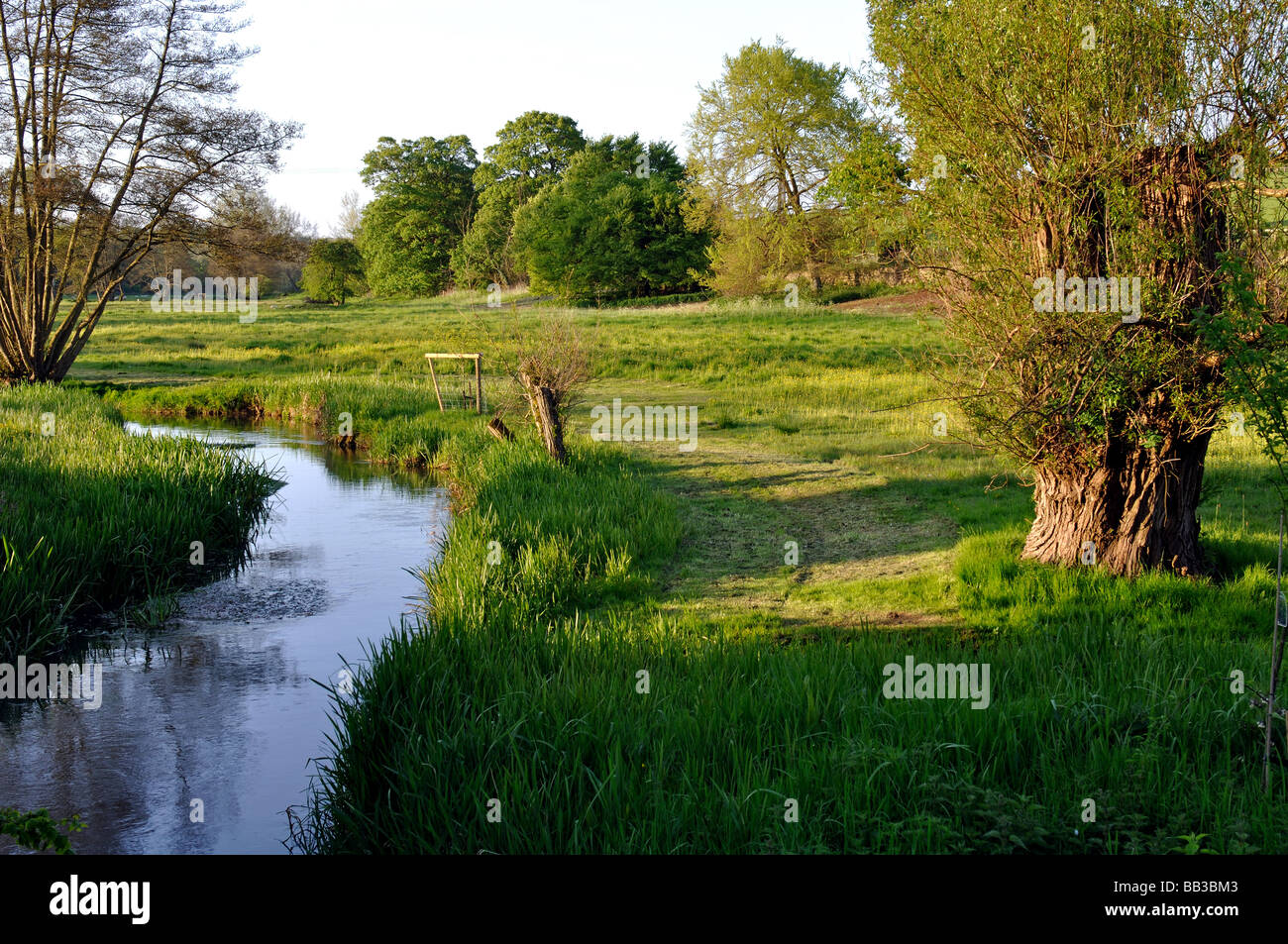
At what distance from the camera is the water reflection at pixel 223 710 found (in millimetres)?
5812

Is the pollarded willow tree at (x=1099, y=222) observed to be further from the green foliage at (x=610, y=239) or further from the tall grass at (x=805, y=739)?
the green foliage at (x=610, y=239)

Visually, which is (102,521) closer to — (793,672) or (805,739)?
(793,672)

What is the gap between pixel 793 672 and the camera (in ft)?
19.7

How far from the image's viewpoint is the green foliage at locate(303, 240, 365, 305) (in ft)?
218

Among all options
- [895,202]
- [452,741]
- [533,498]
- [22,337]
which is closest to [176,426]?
[22,337]

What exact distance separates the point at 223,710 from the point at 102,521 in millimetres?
3938

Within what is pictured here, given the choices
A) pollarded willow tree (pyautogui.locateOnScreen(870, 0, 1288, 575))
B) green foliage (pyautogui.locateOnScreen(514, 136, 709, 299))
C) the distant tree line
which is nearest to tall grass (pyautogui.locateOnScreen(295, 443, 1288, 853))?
pollarded willow tree (pyautogui.locateOnScreen(870, 0, 1288, 575))

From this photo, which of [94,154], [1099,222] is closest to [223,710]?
[1099,222]

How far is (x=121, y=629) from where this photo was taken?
30.1 ft

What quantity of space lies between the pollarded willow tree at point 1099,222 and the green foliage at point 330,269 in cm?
6208

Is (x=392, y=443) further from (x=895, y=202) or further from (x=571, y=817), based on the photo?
(x=571, y=817)
